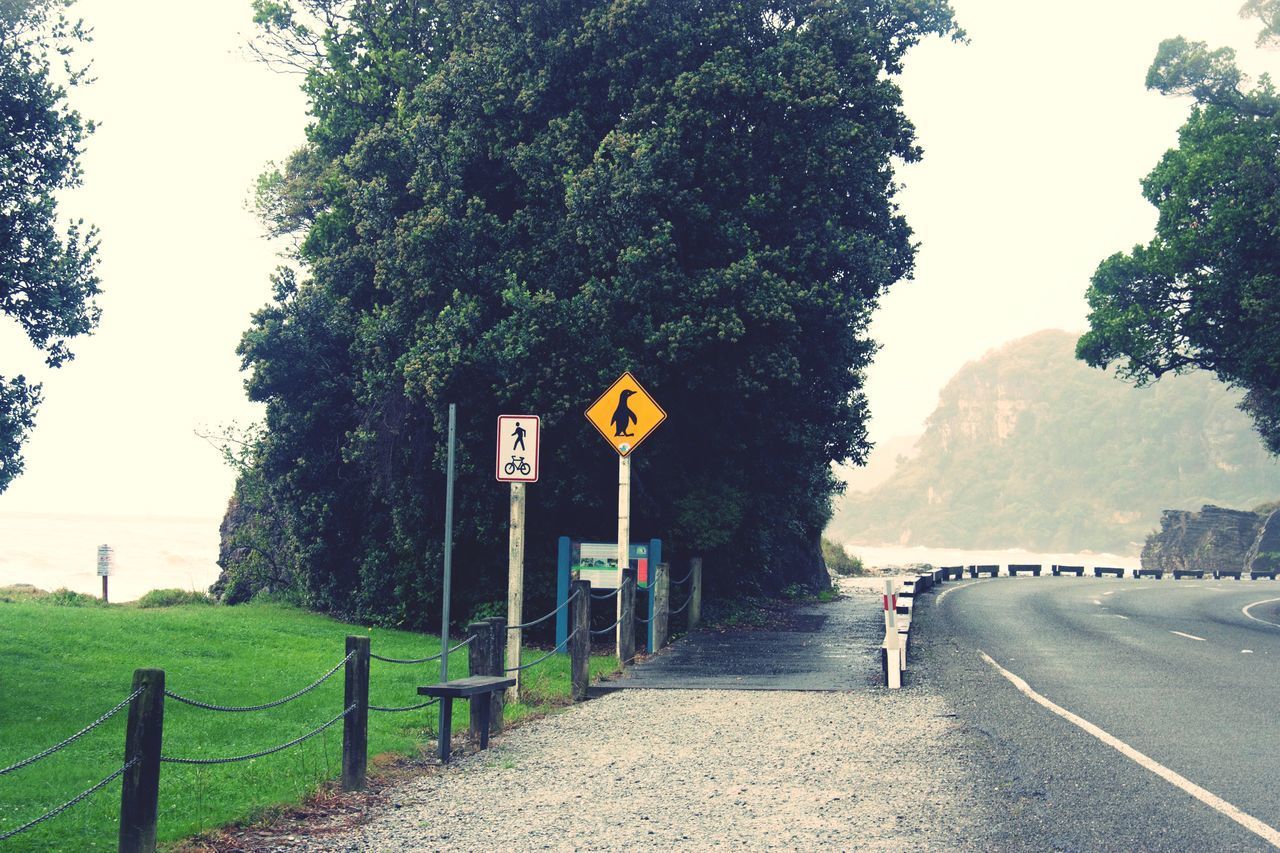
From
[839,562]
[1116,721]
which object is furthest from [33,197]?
[839,562]

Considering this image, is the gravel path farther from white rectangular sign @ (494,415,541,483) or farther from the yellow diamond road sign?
the yellow diamond road sign

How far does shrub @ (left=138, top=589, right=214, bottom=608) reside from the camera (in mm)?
28705

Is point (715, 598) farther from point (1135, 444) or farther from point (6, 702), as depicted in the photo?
point (1135, 444)

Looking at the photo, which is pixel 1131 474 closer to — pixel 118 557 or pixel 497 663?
pixel 118 557

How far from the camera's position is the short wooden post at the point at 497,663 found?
10.8m

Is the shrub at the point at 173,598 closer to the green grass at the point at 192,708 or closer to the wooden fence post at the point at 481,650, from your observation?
the green grass at the point at 192,708

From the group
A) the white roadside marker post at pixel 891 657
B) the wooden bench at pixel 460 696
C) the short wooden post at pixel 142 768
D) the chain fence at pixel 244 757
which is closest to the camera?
the short wooden post at pixel 142 768

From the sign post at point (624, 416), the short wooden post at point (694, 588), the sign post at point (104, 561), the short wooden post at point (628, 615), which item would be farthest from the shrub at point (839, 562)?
the sign post at point (624, 416)

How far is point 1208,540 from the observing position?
2415 inches

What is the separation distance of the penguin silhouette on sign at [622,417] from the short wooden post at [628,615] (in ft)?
6.36

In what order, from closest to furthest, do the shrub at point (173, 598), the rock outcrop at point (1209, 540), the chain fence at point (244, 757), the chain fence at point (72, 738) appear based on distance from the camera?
the chain fence at point (72, 738), the chain fence at point (244, 757), the shrub at point (173, 598), the rock outcrop at point (1209, 540)

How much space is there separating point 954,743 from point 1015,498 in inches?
7805

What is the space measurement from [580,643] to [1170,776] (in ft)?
22.0

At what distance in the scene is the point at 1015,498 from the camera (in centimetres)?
19750
